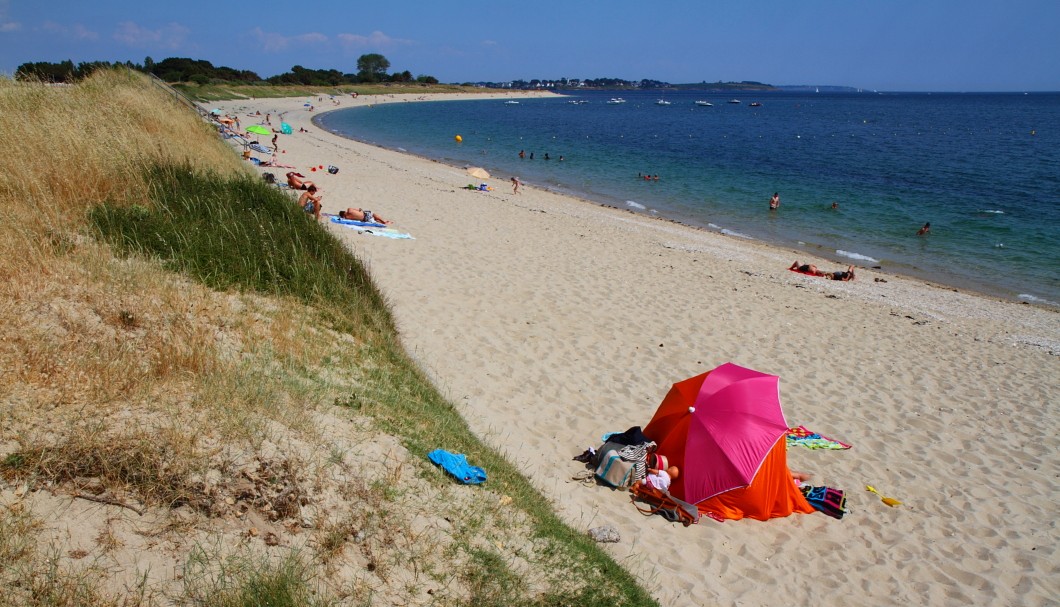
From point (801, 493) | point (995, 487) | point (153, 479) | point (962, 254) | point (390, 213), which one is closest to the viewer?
point (153, 479)

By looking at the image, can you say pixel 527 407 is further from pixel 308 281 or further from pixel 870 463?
pixel 870 463

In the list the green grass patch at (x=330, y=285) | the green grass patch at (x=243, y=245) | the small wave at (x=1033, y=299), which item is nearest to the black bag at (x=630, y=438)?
the green grass patch at (x=330, y=285)

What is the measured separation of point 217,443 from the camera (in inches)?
139

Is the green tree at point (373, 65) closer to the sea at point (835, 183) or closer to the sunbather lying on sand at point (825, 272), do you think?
the sea at point (835, 183)

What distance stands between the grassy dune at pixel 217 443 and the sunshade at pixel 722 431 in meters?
1.73

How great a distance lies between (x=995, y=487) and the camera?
22.1 ft

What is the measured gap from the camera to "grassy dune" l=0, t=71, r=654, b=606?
2928 mm

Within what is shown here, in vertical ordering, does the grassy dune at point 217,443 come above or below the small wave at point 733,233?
above

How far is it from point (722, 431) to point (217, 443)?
443 centimetres

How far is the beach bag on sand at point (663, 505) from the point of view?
18.8 ft

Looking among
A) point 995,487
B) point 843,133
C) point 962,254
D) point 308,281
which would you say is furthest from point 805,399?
point 843,133

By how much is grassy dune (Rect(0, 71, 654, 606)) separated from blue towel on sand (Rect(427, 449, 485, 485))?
0.33 ft

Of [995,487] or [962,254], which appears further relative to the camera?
[962,254]

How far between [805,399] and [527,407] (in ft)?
13.1
